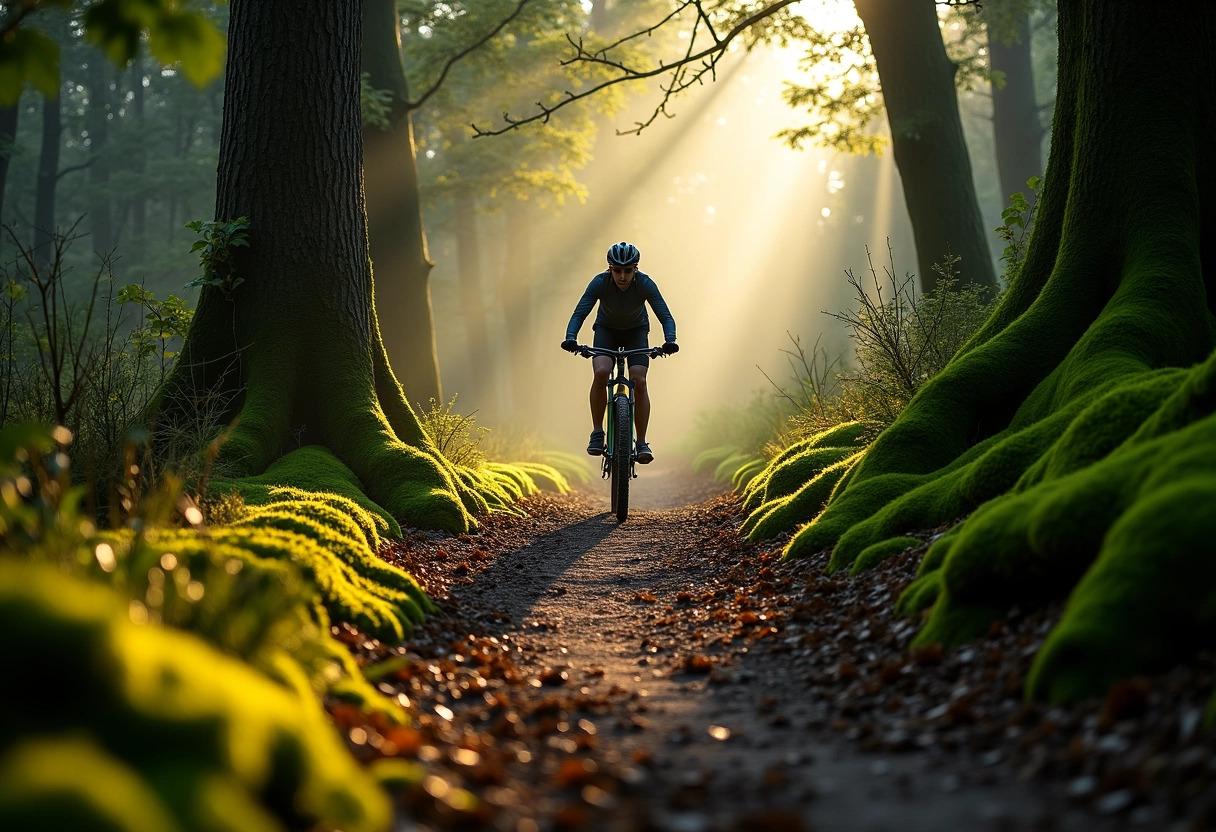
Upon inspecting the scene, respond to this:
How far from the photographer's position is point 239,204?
8.84 m

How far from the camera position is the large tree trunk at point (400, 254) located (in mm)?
13766

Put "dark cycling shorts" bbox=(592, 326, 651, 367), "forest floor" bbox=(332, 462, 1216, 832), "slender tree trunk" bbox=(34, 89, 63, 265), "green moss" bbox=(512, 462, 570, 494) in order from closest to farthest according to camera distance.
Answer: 1. "forest floor" bbox=(332, 462, 1216, 832)
2. "dark cycling shorts" bbox=(592, 326, 651, 367)
3. "green moss" bbox=(512, 462, 570, 494)
4. "slender tree trunk" bbox=(34, 89, 63, 265)

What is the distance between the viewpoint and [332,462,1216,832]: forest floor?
258 centimetres

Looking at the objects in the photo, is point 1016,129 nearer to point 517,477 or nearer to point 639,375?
point 517,477

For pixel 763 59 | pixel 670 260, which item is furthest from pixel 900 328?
pixel 670 260

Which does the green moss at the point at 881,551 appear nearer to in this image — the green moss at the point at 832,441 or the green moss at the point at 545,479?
the green moss at the point at 832,441

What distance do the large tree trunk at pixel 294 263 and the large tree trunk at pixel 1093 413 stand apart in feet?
13.6

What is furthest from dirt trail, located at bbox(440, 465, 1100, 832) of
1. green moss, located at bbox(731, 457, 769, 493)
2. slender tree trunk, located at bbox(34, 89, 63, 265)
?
slender tree trunk, located at bbox(34, 89, 63, 265)

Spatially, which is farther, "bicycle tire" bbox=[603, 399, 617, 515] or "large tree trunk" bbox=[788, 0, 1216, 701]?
"bicycle tire" bbox=[603, 399, 617, 515]

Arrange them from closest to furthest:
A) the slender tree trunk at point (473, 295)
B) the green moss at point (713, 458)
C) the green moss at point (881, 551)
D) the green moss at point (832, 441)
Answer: the green moss at point (881, 551)
the green moss at point (832, 441)
the green moss at point (713, 458)
the slender tree trunk at point (473, 295)

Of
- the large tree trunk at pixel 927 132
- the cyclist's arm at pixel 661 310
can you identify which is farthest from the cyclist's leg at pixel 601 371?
the large tree trunk at pixel 927 132

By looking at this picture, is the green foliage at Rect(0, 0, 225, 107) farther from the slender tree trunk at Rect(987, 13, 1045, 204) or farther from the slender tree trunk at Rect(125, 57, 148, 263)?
the slender tree trunk at Rect(125, 57, 148, 263)

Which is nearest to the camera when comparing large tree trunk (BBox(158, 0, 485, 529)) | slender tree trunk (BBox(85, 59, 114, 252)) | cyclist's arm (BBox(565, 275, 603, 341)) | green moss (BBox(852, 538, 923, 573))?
green moss (BBox(852, 538, 923, 573))

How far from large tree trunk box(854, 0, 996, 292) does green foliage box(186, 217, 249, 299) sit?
8263 mm
